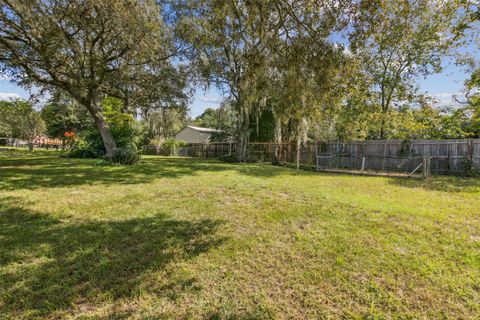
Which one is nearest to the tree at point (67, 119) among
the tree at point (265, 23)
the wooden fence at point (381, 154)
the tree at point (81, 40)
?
the tree at point (81, 40)

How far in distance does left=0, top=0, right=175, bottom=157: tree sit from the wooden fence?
814 cm

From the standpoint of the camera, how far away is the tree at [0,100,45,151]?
2186cm

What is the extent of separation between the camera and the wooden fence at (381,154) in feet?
32.0

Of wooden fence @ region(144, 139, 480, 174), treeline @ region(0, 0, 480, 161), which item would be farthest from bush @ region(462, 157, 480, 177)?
treeline @ region(0, 0, 480, 161)

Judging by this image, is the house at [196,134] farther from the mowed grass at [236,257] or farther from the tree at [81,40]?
the mowed grass at [236,257]

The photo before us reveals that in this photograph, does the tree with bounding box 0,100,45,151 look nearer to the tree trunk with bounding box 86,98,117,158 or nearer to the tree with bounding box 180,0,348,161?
the tree trunk with bounding box 86,98,117,158

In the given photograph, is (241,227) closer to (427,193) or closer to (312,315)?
(312,315)

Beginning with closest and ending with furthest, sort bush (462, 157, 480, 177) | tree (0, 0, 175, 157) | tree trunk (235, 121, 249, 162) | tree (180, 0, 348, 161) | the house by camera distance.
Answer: tree (180, 0, 348, 161) → tree (0, 0, 175, 157) → bush (462, 157, 480, 177) → tree trunk (235, 121, 249, 162) → the house

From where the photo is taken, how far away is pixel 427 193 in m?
5.76

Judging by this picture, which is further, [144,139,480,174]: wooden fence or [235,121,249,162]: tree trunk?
[235,121,249,162]: tree trunk

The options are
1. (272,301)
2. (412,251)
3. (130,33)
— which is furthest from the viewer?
(130,33)

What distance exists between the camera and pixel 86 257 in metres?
2.71

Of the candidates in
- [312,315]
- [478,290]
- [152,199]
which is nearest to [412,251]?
[478,290]

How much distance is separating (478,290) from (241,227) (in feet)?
8.48
